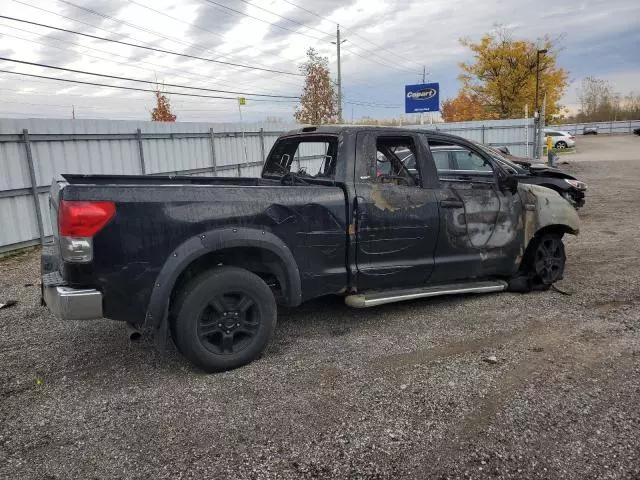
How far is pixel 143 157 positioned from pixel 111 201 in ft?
28.9

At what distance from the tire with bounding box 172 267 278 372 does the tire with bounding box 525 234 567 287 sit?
315 cm

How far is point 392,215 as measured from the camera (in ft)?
14.5

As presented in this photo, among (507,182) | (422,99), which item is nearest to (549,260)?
(507,182)

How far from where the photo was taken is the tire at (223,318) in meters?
3.63

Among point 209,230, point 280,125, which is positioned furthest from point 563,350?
point 280,125

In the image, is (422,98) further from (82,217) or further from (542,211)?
(82,217)

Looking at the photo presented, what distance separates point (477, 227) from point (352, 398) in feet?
7.67

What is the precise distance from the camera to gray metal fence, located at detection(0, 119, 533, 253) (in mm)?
8891

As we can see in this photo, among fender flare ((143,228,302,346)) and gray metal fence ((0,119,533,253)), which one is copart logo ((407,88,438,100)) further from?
fender flare ((143,228,302,346))

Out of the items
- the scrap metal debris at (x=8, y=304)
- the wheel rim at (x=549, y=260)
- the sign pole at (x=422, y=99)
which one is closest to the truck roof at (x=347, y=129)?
the wheel rim at (x=549, y=260)

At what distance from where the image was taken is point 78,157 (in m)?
10.0

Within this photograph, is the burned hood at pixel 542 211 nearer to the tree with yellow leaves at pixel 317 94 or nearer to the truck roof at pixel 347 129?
the truck roof at pixel 347 129

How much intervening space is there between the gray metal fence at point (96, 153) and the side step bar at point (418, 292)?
23.6ft

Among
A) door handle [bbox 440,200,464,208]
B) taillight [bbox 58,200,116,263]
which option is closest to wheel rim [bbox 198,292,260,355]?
taillight [bbox 58,200,116,263]
